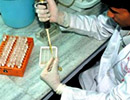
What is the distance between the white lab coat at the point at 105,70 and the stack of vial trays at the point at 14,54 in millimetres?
310

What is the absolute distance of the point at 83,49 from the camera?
60.2 inches

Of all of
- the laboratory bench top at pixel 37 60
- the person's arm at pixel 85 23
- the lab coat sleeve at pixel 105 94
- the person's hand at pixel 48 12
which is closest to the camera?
the lab coat sleeve at pixel 105 94

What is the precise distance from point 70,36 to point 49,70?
362 mm

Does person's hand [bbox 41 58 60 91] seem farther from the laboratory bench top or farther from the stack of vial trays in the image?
the stack of vial trays

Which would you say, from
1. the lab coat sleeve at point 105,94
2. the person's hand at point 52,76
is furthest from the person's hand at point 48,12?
the lab coat sleeve at point 105,94

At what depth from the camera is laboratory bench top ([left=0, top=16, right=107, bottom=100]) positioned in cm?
130

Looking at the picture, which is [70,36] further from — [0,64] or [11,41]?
[0,64]

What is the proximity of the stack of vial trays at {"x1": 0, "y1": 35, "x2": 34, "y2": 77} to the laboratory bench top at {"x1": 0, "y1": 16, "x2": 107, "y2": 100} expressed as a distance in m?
0.05

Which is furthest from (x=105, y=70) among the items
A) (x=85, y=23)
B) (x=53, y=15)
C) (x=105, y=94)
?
(x=53, y=15)

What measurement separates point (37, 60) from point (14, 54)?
0.50ft

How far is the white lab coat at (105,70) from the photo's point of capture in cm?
124

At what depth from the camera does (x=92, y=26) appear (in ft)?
5.30

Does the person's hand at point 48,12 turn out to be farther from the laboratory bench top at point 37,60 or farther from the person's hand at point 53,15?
the laboratory bench top at point 37,60

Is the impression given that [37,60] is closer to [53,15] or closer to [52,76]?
[52,76]
